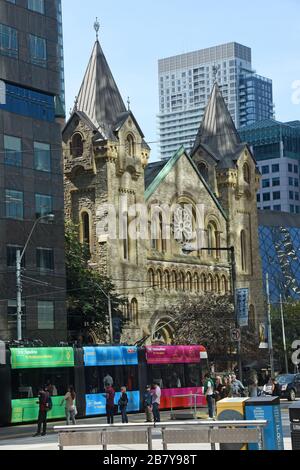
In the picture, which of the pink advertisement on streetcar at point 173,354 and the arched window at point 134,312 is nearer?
the pink advertisement on streetcar at point 173,354

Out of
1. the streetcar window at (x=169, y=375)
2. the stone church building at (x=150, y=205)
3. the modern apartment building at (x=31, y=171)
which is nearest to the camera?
the streetcar window at (x=169, y=375)

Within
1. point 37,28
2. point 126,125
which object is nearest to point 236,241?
point 126,125

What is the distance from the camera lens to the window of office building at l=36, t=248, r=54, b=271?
214 feet

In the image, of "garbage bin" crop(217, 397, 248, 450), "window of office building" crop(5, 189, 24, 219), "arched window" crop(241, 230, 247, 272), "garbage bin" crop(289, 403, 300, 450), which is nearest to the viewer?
"garbage bin" crop(289, 403, 300, 450)

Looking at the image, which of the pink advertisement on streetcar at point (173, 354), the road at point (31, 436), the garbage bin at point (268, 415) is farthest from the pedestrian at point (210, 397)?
the garbage bin at point (268, 415)

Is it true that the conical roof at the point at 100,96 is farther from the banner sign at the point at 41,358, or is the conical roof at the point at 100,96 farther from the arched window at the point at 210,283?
the banner sign at the point at 41,358

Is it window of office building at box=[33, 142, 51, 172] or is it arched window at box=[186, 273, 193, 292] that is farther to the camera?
arched window at box=[186, 273, 193, 292]

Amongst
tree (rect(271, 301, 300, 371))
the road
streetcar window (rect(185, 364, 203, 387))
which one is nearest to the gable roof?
tree (rect(271, 301, 300, 371))

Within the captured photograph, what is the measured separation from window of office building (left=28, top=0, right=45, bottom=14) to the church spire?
746 inches

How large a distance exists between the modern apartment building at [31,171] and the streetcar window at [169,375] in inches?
482

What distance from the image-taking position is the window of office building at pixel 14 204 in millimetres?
63469

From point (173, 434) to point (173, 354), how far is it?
32492 millimetres

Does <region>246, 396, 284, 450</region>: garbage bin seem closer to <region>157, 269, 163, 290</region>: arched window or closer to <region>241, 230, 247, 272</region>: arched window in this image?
<region>157, 269, 163, 290</region>: arched window
